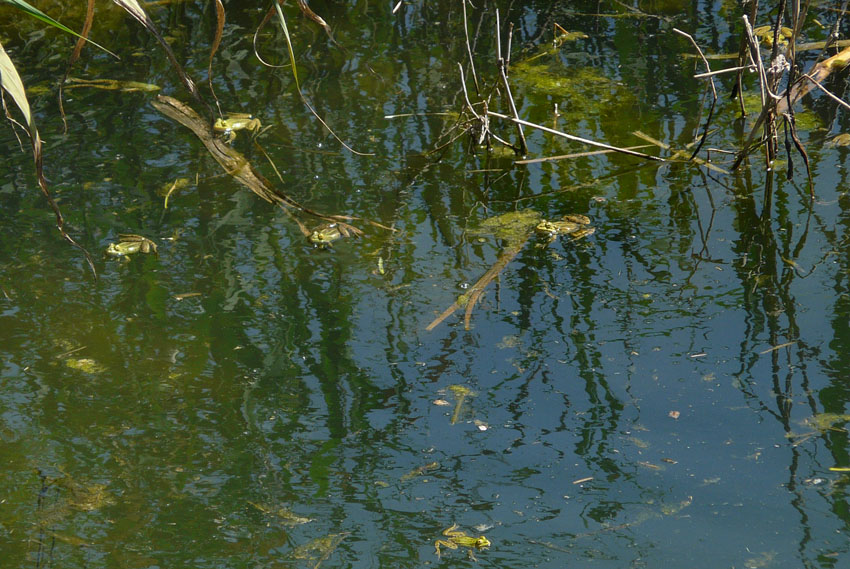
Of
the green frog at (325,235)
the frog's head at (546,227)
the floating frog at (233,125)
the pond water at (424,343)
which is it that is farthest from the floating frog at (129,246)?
the frog's head at (546,227)

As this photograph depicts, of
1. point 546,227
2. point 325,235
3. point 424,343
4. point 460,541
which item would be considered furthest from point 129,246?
point 460,541

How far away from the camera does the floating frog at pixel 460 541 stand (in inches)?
59.4

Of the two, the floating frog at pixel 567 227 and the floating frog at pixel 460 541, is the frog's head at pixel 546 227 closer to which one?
the floating frog at pixel 567 227

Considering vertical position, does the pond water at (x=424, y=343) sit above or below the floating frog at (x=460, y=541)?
above

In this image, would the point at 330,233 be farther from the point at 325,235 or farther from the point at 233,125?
the point at 233,125

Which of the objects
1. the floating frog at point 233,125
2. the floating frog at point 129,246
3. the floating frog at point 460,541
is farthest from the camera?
the floating frog at point 233,125

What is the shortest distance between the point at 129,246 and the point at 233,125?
73cm

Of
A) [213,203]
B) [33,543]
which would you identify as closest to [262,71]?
[213,203]

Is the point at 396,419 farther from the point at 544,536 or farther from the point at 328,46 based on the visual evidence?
the point at 328,46

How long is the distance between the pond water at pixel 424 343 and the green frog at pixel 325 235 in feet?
0.12

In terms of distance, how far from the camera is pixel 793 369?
183cm

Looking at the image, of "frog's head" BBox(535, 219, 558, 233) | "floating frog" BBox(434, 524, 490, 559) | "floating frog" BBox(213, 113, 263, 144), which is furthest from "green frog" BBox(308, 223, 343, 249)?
"floating frog" BBox(434, 524, 490, 559)

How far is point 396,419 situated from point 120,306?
0.80 m

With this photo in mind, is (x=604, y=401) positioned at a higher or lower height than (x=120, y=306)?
lower
